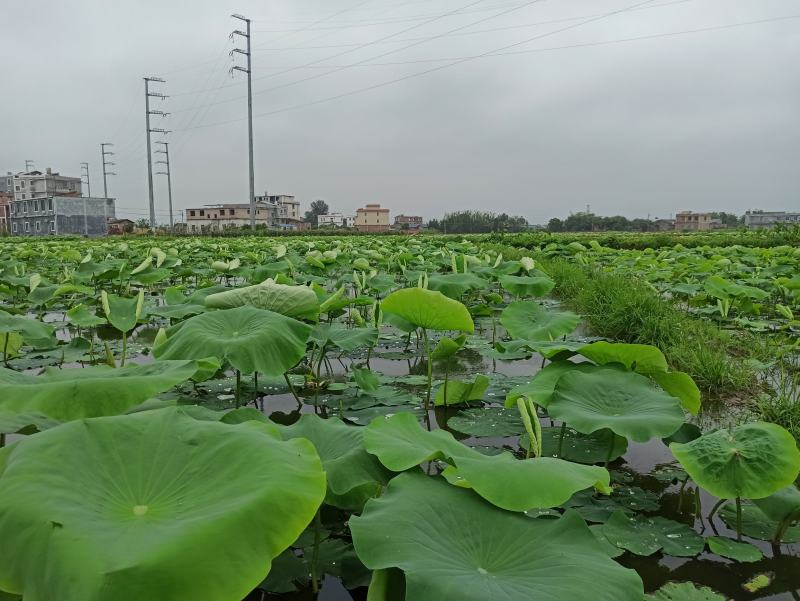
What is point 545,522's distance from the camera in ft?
3.64

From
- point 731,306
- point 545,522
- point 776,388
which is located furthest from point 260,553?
point 731,306

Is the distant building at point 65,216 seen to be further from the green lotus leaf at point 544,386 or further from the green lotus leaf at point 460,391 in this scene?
the green lotus leaf at point 544,386

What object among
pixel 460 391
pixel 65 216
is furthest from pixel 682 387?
pixel 65 216

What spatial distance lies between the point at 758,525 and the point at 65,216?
47.8m

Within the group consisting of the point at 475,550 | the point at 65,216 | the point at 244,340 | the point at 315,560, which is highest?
the point at 65,216

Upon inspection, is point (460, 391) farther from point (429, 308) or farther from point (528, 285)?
point (528, 285)

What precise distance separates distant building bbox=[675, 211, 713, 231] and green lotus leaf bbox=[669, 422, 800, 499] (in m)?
70.7

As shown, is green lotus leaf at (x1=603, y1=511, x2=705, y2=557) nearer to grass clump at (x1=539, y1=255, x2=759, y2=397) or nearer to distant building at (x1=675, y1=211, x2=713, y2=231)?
grass clump at (x1=539, y1=255, x2=759, y2=397)

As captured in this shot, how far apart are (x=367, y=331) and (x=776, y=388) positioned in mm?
2193

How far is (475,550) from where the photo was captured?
1033 mm

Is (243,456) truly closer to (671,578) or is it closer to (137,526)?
(137,526)

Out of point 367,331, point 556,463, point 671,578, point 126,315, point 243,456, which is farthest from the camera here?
point 126,315

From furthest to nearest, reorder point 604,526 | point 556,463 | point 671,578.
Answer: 1. point 604,526
2. point 671,578
3. point 556,463

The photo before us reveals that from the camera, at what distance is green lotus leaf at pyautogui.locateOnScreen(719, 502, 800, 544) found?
152cm
